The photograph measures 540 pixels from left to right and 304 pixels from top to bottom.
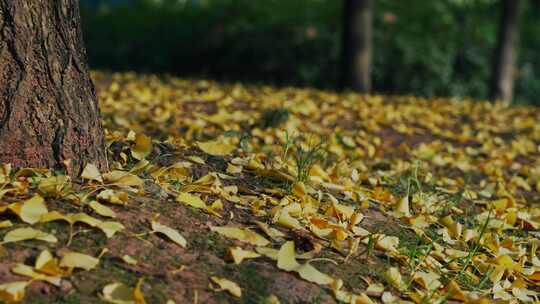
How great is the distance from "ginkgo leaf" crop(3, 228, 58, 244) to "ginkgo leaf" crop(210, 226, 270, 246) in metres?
0.55

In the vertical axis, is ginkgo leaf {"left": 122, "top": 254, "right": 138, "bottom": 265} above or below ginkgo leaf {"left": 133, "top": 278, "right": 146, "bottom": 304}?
above

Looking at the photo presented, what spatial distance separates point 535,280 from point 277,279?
114 centimetres

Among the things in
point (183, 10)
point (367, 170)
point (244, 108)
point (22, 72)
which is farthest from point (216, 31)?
point (22, 72)

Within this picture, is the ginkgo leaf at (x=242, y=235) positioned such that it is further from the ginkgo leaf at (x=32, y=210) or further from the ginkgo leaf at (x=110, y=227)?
the ginkgo leaf at (x=32, y=210)

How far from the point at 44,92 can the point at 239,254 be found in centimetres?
92

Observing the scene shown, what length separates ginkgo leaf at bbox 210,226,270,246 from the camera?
2.74m

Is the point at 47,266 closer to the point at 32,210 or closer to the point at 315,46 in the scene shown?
the point at 32,210

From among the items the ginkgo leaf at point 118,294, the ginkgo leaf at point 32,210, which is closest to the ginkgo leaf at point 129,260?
the ginkgo leaf at point 118,294

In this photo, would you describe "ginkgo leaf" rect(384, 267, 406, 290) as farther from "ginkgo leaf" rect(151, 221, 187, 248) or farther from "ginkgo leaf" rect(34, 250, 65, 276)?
"ginkgo leaf" rect(34, 250, 65, 276)

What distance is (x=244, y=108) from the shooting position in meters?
6.61

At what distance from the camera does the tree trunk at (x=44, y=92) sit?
2840 millimetres

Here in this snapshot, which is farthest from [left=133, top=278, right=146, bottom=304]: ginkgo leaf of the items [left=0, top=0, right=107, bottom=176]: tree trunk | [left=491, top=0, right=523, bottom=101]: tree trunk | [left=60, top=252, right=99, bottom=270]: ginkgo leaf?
[left=491, top=0, right=523, bottom=101]: tree trunk

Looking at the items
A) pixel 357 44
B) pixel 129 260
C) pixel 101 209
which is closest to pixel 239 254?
pixel 129 260

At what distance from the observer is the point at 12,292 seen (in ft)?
6.97
